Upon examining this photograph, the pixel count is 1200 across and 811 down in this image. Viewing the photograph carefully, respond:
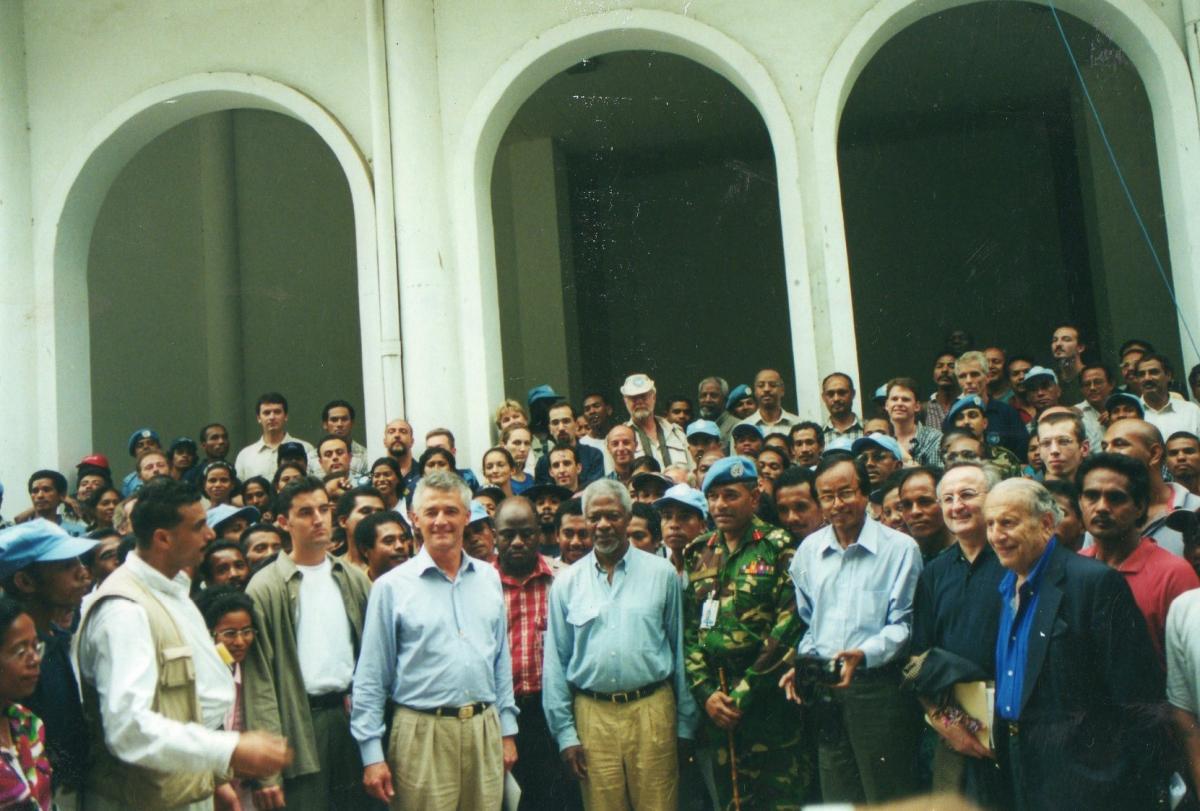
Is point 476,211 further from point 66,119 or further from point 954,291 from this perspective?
point 954,291

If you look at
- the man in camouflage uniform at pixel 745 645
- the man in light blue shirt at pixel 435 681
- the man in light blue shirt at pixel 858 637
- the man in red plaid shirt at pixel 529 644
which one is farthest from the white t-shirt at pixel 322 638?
the man in light blue shirt at pixel 858 637

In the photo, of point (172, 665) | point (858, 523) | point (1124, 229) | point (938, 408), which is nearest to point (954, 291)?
point (1124, 229)

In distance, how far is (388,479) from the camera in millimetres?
8094

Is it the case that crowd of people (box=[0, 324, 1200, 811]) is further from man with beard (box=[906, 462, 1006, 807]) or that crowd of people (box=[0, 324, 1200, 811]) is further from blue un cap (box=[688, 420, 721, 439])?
blue un cap (box=[688, 420, 721, 439])

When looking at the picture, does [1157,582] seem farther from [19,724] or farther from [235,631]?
[19,724]

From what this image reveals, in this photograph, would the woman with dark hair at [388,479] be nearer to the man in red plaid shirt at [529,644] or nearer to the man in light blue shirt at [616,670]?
the man in red plaid shirt at [529,644]

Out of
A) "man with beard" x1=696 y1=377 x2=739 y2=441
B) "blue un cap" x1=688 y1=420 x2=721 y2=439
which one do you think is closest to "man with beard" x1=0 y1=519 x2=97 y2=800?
"blue un cap" x1=688 y1=420 x2=721 y2=439

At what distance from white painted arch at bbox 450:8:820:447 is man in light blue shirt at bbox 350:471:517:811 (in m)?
4.26

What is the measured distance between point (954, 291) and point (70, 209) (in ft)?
38.2

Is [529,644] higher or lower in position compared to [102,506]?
lower

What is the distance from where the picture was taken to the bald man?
5297 mm

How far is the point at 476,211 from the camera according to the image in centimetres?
984

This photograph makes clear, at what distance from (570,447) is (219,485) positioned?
2553 millimetres

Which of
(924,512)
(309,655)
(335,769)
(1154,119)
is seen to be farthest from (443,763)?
(1154,119)
